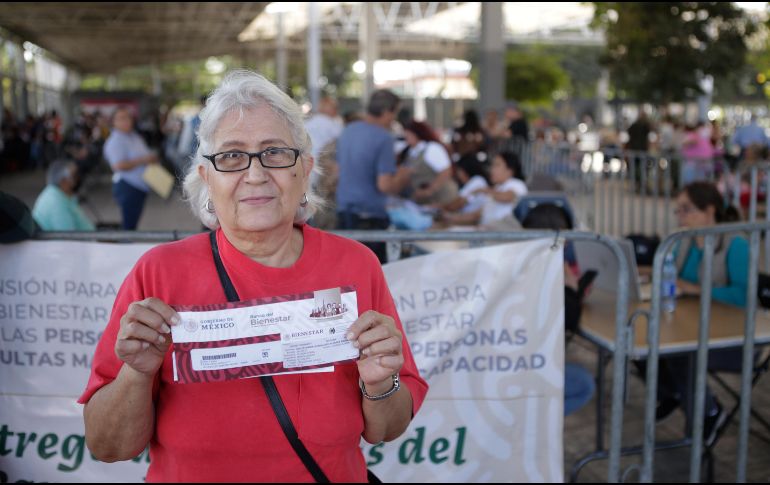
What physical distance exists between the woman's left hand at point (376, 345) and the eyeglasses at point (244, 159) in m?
0.47

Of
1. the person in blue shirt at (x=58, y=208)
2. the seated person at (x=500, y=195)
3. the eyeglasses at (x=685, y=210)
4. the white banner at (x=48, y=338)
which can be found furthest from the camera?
the seated person at (x=500, y=195)

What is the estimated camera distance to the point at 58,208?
608 cm

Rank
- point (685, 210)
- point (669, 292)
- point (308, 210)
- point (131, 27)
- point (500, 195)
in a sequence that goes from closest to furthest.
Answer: point (308, 210) → point (669, 292) → point (685, 210) → point (500, 195) → point (131, 27)

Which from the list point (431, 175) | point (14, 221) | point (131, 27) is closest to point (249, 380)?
point (14, 221)

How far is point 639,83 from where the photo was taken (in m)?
17.4

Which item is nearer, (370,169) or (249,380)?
(249,380)

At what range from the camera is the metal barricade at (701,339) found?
3.30 meters

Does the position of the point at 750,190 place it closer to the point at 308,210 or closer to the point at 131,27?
the point at 308,210

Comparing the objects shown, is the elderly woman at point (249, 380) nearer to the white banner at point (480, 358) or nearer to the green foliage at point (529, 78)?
the white banner at point (480, 358)

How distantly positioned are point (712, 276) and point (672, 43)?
363 inches

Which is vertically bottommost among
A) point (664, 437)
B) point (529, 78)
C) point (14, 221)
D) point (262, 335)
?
point (664, 437)

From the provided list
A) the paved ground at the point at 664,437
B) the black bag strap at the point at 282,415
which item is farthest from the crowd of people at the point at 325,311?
the paved ground at the point at 664,437

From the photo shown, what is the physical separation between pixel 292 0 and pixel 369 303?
1210 cm

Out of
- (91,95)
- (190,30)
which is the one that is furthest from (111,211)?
(190,30)
